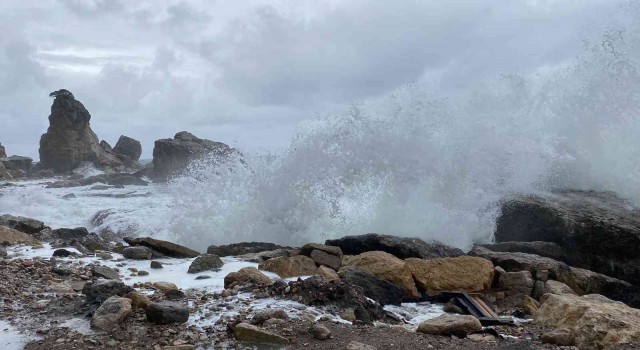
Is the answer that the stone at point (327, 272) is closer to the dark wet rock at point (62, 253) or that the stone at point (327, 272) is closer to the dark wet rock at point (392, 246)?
the dark wet rock at point (392, 246)

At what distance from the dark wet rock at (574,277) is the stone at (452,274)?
46 centimetres

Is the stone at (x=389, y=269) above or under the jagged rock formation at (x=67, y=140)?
under

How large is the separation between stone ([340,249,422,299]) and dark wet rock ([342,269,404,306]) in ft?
0.81

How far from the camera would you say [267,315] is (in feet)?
13.2

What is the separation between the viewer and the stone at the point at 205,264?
19.7 feet

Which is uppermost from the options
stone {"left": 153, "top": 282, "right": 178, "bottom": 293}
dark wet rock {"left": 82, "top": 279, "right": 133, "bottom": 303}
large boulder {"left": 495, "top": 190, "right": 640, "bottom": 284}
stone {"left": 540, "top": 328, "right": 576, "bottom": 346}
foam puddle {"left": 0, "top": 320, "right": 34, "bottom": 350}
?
large boulder {"left": 495, "top": 190, "right": 640, "bottom": 284}

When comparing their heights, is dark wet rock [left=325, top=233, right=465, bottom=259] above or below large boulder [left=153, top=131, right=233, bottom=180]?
below

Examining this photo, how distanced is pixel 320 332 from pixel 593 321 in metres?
1.89

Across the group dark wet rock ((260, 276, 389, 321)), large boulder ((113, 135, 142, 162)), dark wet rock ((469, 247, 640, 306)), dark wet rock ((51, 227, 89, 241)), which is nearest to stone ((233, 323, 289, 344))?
dark wet rock ((260, 276, 389, 321))

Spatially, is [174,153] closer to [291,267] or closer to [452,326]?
[291,267]

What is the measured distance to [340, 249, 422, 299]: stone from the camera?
561cm

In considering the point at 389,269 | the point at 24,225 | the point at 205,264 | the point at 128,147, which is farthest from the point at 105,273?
the point at 128,147

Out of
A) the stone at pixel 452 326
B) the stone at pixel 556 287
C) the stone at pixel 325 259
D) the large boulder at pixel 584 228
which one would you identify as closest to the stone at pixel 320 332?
the stone at pixel 452 326

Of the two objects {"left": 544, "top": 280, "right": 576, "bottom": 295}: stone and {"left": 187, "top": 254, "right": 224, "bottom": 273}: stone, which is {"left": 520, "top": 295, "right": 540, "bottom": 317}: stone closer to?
{"left": 544, "top": 280, "right": 576, "bottom": 295}: stone
